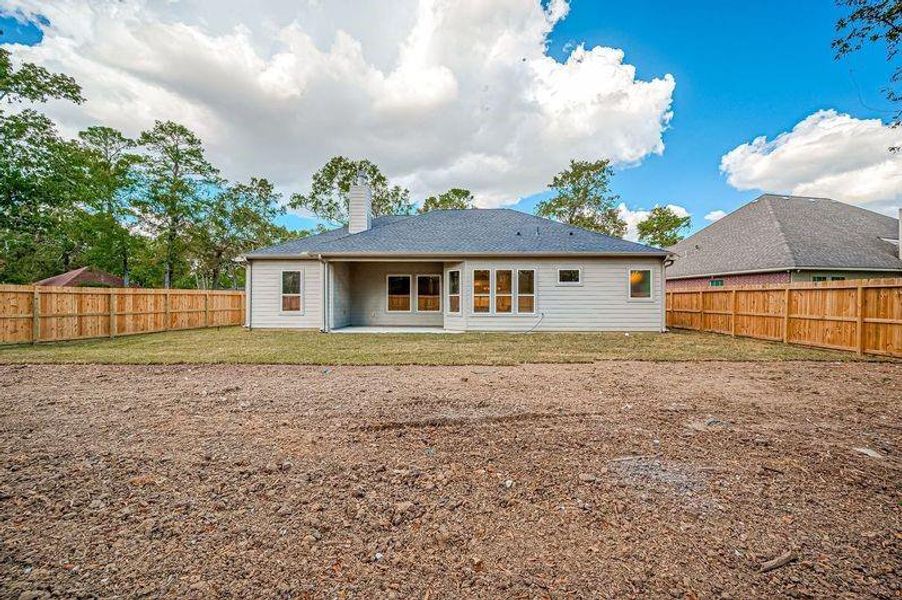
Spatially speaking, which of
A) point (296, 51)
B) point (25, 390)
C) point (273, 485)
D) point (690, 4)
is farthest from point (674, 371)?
point (296, 51)

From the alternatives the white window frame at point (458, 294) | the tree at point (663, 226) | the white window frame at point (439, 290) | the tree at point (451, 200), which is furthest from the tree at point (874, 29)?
the tree at point (663, 226)

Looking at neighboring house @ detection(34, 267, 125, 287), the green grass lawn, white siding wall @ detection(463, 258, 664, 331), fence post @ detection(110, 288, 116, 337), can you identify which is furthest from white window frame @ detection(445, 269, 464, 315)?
neighboring house @ detection(34, 267, 125, 287)

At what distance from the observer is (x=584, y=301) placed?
12.3 meters

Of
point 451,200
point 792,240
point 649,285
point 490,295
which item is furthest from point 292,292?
point 792,240

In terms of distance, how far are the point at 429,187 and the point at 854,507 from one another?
90.2 ft

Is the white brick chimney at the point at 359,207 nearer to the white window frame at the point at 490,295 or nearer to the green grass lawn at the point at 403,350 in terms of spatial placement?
the white window frame at the point at 490,295

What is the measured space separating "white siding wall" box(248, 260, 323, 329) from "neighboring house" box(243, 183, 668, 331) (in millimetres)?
36

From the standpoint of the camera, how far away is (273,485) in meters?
2.39

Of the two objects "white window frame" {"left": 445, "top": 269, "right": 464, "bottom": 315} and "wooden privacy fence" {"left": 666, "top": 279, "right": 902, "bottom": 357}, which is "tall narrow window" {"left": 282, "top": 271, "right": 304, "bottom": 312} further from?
"wooden privacy fence" {"left": 666, "top": 279, "right": 902, "bottom": 357}

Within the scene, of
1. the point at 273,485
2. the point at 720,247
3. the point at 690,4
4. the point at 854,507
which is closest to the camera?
the point at 854,507

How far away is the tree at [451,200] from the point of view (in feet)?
96.1

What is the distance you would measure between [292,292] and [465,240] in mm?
6496

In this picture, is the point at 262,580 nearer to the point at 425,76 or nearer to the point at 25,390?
the point at 25,390

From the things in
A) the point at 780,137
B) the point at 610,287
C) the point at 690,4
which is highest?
the point at 690,4
